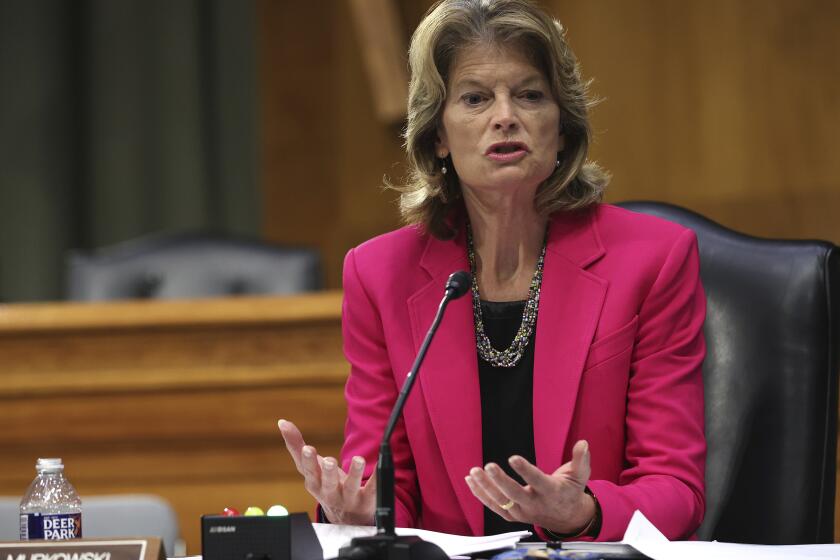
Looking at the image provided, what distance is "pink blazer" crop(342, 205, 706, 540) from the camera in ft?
5.40

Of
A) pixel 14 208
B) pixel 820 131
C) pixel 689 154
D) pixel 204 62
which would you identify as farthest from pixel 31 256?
pixel 820 131

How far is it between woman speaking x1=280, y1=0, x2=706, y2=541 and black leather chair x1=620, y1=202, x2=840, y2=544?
0.06 meters

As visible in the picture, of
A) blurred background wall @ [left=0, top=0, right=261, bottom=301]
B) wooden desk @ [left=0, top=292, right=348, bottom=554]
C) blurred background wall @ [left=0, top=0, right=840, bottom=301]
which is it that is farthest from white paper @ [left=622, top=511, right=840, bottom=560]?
blurred background wall @ [left=0, top=0, right=261, bottom=301]

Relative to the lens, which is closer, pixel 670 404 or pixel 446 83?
pixel 670 404

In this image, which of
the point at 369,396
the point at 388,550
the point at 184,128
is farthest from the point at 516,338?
the point at 184,128

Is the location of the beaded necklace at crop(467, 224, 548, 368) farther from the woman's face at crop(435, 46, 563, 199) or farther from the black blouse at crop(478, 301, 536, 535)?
the woman's face at crop(435, 46, 563, 199)

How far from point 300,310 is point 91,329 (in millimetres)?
483

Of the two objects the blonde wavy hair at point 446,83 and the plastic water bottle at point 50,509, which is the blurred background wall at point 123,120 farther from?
the plastic water bottle at point 50,509

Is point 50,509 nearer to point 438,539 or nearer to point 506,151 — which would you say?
point 438,539

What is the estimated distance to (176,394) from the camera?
2672 mm

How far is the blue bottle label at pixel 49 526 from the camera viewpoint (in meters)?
1.34

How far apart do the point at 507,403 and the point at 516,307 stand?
0.47ft

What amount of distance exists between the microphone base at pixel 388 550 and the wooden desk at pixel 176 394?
1476 mm

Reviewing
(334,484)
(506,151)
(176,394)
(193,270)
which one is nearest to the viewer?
(334,484)
